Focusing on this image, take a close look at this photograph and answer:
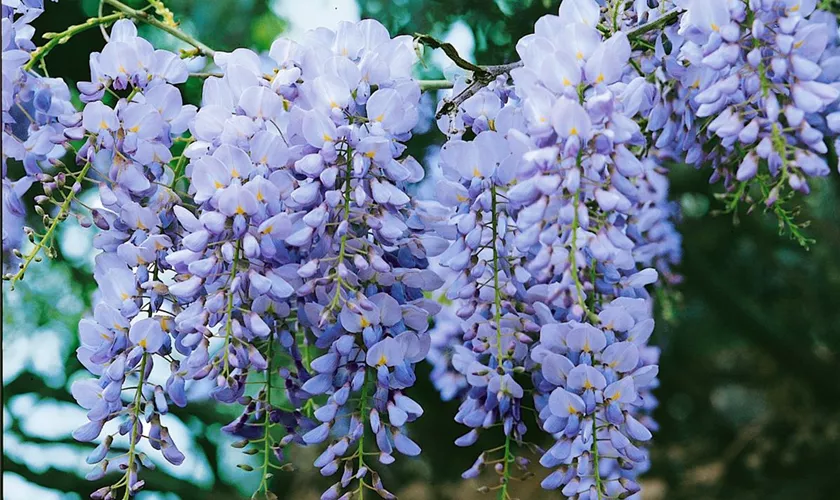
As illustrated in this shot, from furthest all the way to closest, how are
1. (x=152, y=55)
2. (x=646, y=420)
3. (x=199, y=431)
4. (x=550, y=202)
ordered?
(x=199, y=431) → (x=646, y=420) → (x=152, y=55) → (x=550, y=202)

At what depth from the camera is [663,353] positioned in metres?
1.77

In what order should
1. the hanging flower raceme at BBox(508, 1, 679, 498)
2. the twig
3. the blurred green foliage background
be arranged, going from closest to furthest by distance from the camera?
the hanging flower raceme at BBox(508, 1, 679, 498)
the twig
the blurred green foliage background

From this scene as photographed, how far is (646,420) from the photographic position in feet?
3.13

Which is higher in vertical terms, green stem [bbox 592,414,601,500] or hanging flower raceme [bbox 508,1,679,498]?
hanging flower raceme [bbox 508,1,679,498]

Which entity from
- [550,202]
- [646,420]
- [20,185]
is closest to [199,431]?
[646,420]

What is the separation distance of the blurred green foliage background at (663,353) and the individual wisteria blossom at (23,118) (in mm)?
522

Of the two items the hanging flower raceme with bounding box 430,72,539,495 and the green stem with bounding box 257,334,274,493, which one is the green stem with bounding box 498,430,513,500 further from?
the green stem with bounding box 257,334,274,493

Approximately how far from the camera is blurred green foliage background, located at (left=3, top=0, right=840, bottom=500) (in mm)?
1303

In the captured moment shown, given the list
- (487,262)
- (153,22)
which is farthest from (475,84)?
(153,22)

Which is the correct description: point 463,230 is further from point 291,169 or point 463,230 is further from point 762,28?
point 762,28

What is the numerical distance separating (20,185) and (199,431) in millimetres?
939

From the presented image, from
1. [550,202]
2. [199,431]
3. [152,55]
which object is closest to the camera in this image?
[550,202]

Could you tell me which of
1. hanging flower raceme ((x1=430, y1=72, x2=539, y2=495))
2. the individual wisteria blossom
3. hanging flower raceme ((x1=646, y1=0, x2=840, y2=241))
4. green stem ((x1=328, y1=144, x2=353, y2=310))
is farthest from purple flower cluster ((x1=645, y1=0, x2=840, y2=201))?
the individual wisteria blossom

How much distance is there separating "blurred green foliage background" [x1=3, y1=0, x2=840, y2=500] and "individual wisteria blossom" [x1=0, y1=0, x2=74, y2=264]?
522 millimetres
